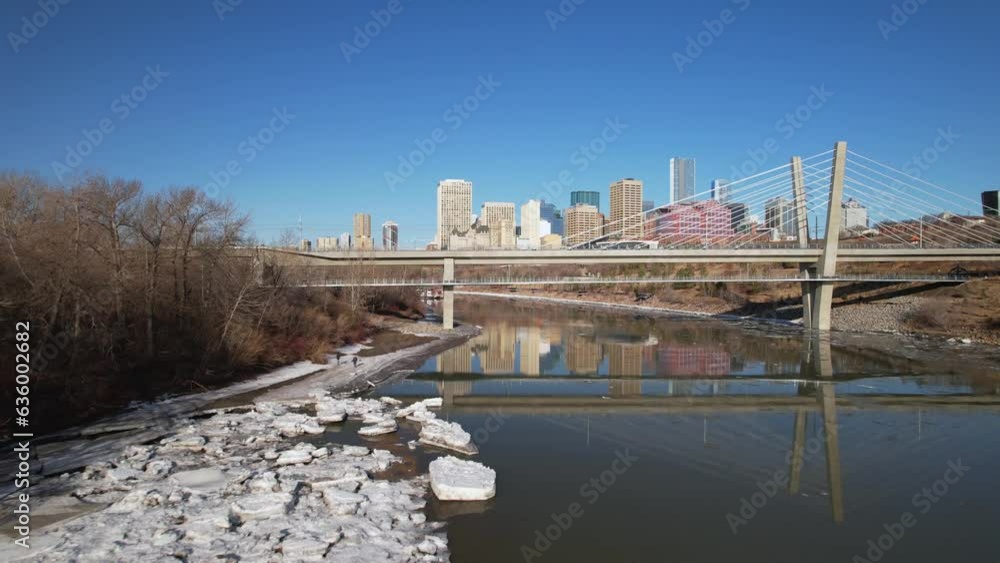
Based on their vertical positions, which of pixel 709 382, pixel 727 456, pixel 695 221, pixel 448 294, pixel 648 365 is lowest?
pixel 727 456

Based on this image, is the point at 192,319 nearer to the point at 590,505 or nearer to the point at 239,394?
the point at 239,394

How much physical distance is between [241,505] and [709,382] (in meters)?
18.5

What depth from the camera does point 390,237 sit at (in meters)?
75.4

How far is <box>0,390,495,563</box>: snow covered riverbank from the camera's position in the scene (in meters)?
7.86

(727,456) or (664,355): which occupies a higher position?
(664,355)

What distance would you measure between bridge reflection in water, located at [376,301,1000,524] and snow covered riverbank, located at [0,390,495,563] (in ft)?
20.9

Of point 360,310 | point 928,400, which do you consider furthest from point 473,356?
point 928,400

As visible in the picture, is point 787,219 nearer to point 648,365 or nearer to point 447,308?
point 447,308

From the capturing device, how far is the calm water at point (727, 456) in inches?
357

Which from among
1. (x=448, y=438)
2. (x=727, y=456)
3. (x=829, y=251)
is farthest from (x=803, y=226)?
(x=448, y=438)

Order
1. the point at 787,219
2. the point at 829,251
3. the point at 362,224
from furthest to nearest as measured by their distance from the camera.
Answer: the point at 362,224, the point at 787,219, the point at 829,251

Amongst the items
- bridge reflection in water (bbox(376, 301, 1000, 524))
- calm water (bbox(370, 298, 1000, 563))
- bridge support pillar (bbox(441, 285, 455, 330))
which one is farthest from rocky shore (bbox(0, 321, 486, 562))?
bridge support pillar (bbox(441, 285, 455, 330))

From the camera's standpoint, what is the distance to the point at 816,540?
29.9ft

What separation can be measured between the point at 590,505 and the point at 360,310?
1165 inches
